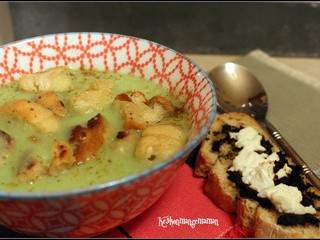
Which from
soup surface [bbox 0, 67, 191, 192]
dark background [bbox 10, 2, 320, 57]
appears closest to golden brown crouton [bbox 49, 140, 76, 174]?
soup surface [bbox 0, 67, 191, 192]

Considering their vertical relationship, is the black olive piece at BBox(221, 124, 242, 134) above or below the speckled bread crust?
above

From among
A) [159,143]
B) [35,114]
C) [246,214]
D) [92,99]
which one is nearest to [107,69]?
[92,99]

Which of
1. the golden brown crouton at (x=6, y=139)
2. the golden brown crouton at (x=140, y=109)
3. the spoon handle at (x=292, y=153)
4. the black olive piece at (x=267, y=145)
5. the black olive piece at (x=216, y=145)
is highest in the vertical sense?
the golden brown crouton at (x=140, y=109)

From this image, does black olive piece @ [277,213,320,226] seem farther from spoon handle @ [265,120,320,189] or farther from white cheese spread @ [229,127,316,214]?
spoon handle @ [265,120,320,189]

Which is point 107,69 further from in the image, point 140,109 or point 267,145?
point 267,145

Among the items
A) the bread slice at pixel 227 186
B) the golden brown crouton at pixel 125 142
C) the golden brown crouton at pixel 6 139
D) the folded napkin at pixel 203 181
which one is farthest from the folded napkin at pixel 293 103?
the golden brown crouton at pixel 6 139

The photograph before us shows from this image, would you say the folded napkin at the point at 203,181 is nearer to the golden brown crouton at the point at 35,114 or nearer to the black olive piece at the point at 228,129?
the black olive piece at the point at 228,129

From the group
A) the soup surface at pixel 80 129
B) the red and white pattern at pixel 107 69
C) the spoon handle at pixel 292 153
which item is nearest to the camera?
the red and white pattern at pixel 107 69
